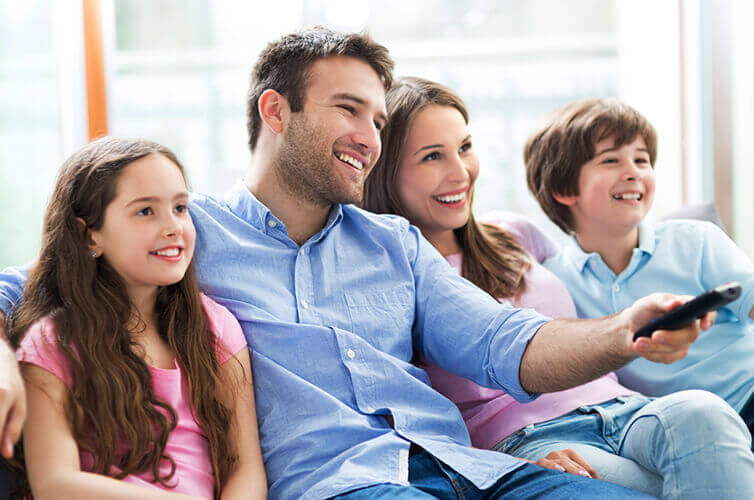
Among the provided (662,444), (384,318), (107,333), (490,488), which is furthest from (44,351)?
(662,444)

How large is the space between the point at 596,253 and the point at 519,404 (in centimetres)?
52

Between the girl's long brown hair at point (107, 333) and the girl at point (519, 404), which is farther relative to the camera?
the girl at point (519, 404)

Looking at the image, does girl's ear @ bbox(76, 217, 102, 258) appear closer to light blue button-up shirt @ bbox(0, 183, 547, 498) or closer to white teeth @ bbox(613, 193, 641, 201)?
light blue button-up shirt @ bbox(0, 183, 547, 498)

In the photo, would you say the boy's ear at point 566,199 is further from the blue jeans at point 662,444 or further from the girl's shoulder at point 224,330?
the girl's shoulder at point 224,330

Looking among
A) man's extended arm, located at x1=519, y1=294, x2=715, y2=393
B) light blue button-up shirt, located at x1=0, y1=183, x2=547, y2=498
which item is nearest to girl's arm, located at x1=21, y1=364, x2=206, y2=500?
light blue button-up shirt, located at x1=0, y1=183, x2=547, y2=498

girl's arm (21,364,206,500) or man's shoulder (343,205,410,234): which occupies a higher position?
man's shoulder (343,205,410,234)

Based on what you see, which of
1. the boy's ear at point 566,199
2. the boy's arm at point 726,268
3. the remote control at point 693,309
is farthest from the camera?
the boy's ear at point 566,199

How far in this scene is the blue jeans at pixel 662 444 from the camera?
1.15 m

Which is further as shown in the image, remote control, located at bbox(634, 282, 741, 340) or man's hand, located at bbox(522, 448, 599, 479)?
man's hand, located at bbox(522, 448, 599, 479)

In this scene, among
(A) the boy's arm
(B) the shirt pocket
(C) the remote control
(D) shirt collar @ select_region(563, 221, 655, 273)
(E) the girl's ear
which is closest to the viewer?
(C) the remote control

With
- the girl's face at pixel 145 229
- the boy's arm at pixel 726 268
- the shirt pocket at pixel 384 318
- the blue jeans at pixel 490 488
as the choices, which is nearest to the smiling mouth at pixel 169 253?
the girl's face at pixel 145 229

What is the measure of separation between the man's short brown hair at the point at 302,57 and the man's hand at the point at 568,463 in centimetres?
85

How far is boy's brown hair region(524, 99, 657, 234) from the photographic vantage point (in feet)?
6.00

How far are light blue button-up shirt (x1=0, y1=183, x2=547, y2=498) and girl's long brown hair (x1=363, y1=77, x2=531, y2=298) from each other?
0.21m
